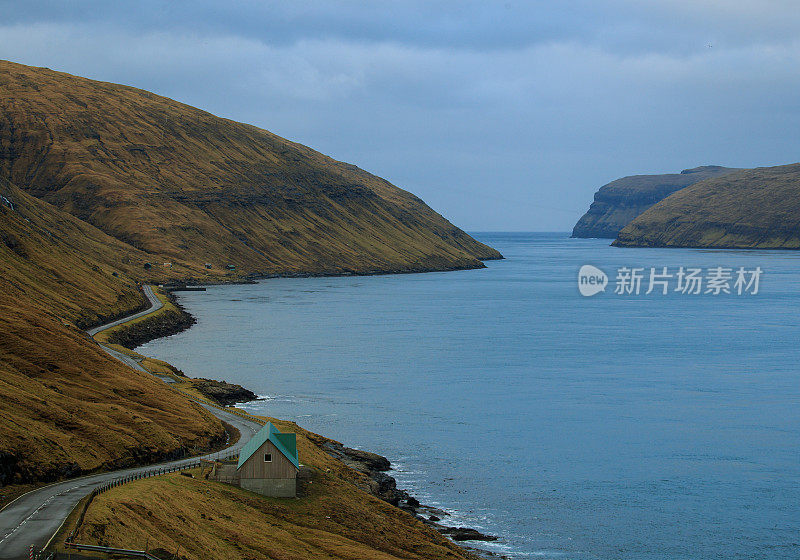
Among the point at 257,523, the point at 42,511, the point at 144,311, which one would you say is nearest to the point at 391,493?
the point at 257,523

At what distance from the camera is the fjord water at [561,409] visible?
47.1 metres

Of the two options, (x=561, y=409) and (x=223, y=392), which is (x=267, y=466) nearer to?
(x=223, y=392)

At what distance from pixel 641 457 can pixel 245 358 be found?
→ 171ft

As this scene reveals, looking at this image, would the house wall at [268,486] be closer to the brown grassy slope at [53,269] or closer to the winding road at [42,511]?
the winding road at [42,511]

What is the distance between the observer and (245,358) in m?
98.1

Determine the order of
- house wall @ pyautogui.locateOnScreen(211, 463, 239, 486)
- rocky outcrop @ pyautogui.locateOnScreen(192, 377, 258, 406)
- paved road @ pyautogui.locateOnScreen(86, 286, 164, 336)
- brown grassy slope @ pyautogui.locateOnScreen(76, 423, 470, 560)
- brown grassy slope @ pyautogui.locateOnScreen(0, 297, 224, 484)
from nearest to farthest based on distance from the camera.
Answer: brown grassy slope @ pyautogui.locateOnScreen(76, 423, 470, 560), brown grassy slope @ pyautogui.locateOnScreen(0, 297, 224, 484), house wall @ pyautogui.locateOnScreen(211, 463, 239, 486), rocky outcrop @ pyautogui.locateOnScreen(192, 377, 258, 406), paved road @ pyautogui.locateOnScreen(86, 286, 164, 336)

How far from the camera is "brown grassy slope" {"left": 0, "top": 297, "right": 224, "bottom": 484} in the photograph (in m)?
43.4

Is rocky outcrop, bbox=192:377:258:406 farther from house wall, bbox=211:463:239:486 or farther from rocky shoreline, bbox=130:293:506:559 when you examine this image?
house wall, bbox=211:463:239:486

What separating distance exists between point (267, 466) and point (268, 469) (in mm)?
165

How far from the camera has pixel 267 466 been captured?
141 ft

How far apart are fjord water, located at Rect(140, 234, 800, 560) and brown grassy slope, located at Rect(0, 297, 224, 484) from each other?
534 inches

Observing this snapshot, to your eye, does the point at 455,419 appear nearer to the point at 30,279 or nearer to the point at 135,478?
the point at 135,478

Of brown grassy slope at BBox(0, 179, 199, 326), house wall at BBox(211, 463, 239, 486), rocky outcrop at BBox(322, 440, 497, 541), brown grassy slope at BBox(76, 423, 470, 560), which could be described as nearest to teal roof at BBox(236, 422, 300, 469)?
house wall at BBox(211, 463, 239, 486)

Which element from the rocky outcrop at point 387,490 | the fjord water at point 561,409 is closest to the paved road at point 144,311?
the fjord water at point 561,409
